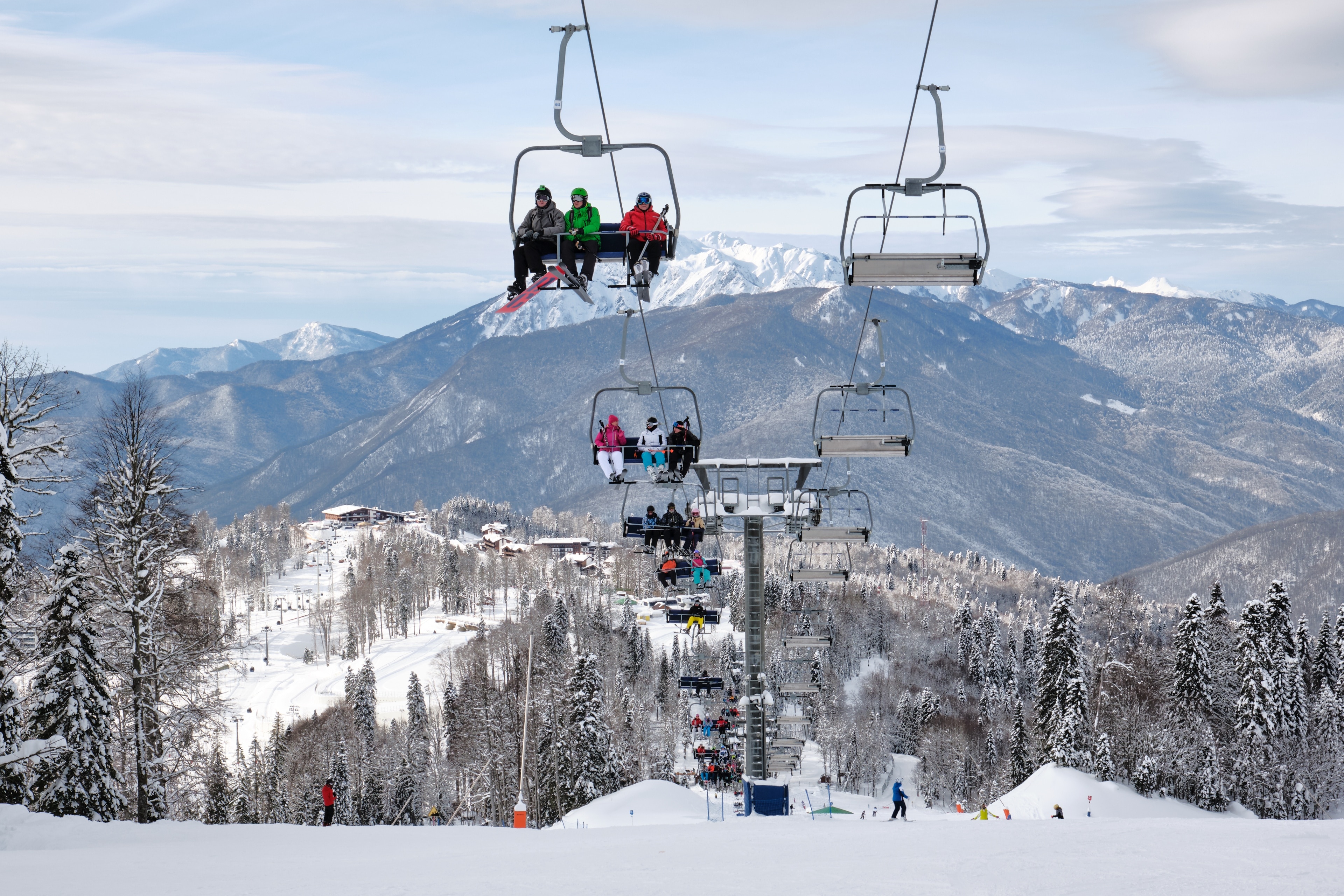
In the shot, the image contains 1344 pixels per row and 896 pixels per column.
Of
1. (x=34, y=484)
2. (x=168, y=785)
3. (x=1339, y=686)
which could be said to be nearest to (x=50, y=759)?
(x=168, y=785)

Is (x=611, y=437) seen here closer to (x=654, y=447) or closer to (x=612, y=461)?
(x=612, y=461)

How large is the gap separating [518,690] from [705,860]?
228 feet

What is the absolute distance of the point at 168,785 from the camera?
96.7 feet

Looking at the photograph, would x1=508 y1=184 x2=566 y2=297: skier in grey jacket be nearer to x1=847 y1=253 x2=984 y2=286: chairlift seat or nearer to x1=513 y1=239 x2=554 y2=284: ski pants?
x1=513 y1=239 x2=554 y2=284: ski pants

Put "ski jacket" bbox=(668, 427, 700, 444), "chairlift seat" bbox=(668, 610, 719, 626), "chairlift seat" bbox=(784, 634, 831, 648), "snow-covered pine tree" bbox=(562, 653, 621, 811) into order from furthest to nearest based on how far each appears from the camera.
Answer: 1. "snow-covered pine tree" bbox=(562, 653, 621, 811)
2. "chairlift seat" bbox=(668, 610, 719, 626)
3. "chairlift seat" bbox=(784, 634, 831, 648)
4. "ski jacket" bbox=(668, 427, 700, 444)

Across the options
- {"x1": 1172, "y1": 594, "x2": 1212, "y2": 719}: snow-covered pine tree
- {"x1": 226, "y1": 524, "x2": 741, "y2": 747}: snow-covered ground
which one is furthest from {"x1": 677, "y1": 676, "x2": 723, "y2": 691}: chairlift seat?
{"x1": 226, "y1": 524, "x2": 741, "y2": 747}: snow-covered ground

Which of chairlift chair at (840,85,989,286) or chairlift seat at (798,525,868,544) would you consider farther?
chairlift seat at (798,525,868,544)

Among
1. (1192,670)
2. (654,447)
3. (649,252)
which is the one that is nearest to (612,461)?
(654,447)

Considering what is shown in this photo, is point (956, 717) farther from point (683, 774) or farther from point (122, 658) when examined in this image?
point (122, 658)

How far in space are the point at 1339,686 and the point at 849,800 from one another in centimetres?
3172

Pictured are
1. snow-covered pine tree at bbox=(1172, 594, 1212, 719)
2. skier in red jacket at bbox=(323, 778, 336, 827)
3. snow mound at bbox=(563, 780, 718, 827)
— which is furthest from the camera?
snow-covered pine tree at bbox=(1172, 594, 1212, 719)

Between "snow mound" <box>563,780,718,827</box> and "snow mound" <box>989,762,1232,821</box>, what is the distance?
17.0m

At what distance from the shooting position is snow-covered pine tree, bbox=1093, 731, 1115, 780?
52594mm

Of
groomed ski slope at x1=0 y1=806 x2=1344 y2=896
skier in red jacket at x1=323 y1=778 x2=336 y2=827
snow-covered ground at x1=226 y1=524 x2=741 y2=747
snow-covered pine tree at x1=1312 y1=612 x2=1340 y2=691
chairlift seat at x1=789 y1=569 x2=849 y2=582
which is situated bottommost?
snow-covered ground at x1=226 y1=524 x2=741 y2=747
